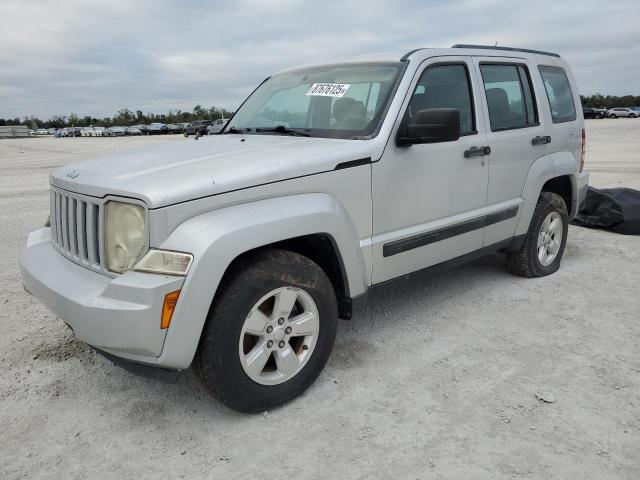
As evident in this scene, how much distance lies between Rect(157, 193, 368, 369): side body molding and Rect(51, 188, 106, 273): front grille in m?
0.45

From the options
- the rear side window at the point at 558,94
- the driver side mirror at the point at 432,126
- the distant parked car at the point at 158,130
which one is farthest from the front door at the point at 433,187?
the distant parked car at the point at 158,130

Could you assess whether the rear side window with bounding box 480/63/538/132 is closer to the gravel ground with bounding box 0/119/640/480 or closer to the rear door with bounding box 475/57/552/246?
the rear door with bounding box 475/57/552/246

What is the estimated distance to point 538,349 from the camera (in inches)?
132

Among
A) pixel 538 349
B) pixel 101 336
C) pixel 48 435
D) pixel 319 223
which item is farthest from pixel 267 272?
pixel 538 349

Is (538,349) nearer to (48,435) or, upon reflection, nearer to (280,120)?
(280,120)

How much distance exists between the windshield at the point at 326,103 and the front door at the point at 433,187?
193 millimetres

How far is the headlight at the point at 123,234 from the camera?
7.72 feet

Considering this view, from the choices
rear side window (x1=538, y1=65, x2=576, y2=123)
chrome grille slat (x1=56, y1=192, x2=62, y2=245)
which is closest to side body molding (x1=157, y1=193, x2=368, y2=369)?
chrome grille slat (x1=56, y1=192, x2=62, y2=245)

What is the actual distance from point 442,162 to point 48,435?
2733 mm

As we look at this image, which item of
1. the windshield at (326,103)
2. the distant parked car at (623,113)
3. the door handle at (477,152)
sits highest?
the distant parked car at (623,113)

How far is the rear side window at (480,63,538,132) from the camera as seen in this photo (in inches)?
157

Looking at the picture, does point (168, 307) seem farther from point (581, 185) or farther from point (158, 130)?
point (158, 130)

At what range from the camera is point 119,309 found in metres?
2.24

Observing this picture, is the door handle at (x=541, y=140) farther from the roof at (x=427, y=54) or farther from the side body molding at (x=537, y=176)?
the roof at (x=427, y=54)
